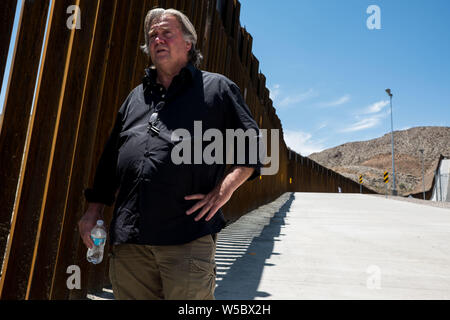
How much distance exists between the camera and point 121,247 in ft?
5.24

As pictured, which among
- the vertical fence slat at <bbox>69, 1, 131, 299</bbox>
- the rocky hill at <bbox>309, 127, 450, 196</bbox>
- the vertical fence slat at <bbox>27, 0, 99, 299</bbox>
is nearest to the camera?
the vertical fence slat at <bbox>27, 0, 99, 299</bbox>

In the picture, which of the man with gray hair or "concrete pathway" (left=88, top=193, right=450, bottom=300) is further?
"concrete pathway" (left=88, top=193, right=450, bottom=300)

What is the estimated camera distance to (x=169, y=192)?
1.53 m

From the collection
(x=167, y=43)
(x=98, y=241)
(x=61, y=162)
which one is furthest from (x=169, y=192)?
(x=61, y=162)

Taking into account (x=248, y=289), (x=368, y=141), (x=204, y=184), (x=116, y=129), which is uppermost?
(x=368, y=141)

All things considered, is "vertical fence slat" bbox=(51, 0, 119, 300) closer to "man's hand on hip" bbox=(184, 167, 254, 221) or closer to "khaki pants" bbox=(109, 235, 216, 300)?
"khaki pants" bbox=(109, 235, 216, 300)

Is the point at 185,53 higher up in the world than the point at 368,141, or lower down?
lower down

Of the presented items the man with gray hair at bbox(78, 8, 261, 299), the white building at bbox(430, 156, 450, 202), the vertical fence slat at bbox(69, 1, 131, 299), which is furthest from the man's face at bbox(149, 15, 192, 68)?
the white building at bbox(430, 156, 450, 202)

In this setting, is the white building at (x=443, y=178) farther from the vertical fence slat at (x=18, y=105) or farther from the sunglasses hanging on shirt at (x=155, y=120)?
the vertical fence slat at (x=18, y=105)

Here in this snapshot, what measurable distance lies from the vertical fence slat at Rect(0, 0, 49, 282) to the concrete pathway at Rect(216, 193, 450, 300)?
6.00 feet

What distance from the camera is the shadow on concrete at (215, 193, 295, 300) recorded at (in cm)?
309

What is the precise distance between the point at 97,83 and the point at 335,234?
4.95 metres
